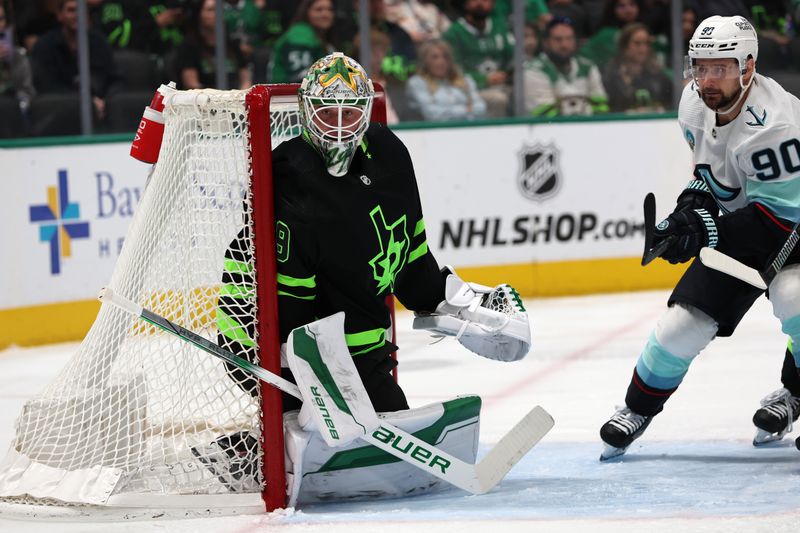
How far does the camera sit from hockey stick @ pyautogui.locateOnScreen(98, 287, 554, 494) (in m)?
2.58

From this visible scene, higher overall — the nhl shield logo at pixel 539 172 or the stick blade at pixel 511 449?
the nhl shield logo at pixel 539 172

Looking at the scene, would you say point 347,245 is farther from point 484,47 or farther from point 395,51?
point 484,47

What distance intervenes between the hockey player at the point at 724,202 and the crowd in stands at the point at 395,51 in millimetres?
2839

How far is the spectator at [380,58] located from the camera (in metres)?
5.66

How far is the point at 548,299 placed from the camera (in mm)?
5762

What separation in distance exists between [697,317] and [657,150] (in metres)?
2.95

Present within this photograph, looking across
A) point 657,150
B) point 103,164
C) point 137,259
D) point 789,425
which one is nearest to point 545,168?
point 657,150

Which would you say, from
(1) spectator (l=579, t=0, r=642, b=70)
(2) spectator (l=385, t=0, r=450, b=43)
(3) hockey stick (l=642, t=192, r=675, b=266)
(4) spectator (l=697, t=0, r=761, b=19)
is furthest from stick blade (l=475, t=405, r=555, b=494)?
(4) spectator (l=697, t=0, r=761, b=19)

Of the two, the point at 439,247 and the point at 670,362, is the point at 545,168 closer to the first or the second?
the point at 439,247

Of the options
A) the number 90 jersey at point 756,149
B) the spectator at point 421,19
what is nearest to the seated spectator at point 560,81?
the spectator at point 421,19

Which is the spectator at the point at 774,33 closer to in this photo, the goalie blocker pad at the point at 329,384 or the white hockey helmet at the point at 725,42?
the white hockey helmet at the point at 725,42

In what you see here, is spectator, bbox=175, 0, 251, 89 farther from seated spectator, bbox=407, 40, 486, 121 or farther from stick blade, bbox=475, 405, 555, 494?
stick blade, bbox=475, 405, 555, 494

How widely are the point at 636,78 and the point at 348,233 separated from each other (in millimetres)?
3672

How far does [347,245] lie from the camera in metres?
2.62
